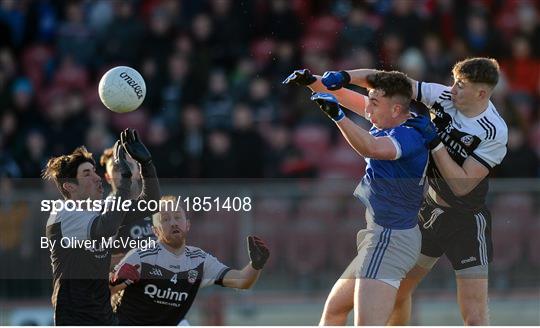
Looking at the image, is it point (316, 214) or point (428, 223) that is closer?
point (428, 223)

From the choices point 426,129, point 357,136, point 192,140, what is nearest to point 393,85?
point 426,129

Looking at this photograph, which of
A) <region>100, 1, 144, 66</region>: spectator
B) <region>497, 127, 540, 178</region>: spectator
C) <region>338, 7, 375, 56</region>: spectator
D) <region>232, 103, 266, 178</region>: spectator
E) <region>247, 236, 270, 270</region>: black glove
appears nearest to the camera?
<region>247, 236, 270, 270</region>: black glove

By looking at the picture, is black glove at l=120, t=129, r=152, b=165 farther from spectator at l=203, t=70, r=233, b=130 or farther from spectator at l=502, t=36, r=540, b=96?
spectator at l=502, t=36, r=540, b=96

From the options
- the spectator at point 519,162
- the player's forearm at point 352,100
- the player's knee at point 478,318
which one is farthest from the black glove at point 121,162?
the spectator at point 519,162

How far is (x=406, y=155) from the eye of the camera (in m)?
8.30

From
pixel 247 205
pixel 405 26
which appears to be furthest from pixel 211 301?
pixel 405 26

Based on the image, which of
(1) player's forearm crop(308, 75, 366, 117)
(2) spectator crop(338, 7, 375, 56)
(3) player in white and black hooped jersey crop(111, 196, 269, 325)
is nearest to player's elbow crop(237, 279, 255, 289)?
(3) player in white and black hooped jersey crop(111, 196, 269, 325)

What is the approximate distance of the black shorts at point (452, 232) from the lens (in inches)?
354

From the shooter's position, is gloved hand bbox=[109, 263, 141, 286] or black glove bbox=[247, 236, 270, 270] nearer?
gloved hand bbox=[109, 263, 141, 286]

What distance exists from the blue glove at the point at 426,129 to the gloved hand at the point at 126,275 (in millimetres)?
2178

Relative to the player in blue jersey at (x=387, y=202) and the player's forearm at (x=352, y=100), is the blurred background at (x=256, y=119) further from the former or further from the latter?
the player in blue jersey at (x=387, y=202)

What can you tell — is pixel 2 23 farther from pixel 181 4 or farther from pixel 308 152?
pixel 308 152

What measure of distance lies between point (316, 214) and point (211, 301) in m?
1.25

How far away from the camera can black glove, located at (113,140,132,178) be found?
30.8 feet
